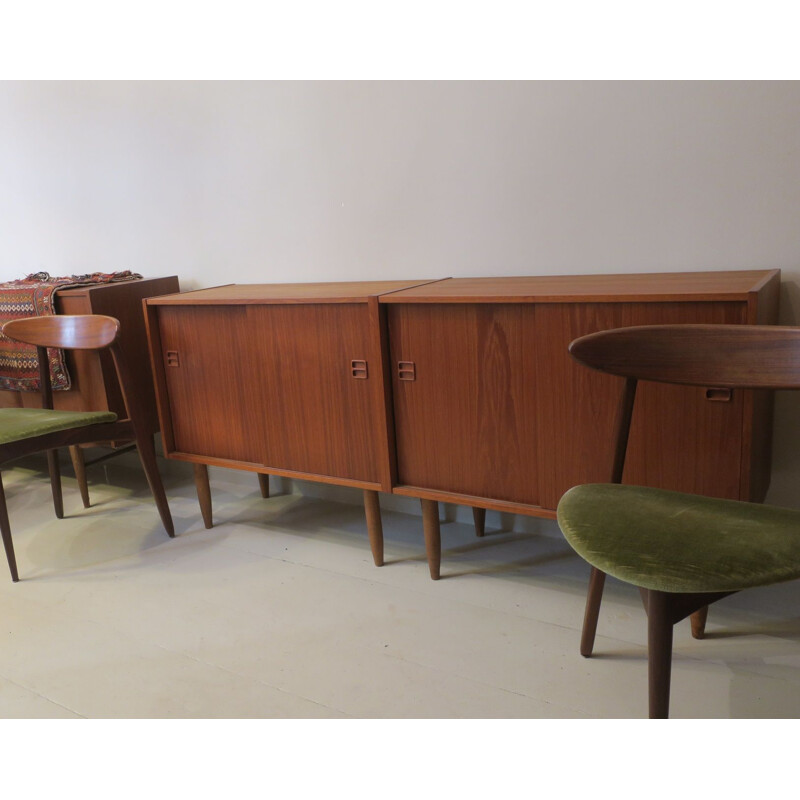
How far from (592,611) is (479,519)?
0.71 metres

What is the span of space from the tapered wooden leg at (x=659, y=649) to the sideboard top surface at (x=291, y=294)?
3.51 ft

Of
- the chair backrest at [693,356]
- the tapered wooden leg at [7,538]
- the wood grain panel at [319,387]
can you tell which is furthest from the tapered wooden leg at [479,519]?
the tapered wooden leg at [7,538]

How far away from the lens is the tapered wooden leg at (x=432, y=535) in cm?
203

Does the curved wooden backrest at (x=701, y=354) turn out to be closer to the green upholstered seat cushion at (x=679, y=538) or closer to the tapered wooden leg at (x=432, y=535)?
the green upholstered seat cushion at (x=679, y=538)

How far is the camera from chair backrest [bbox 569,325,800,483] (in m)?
1.26

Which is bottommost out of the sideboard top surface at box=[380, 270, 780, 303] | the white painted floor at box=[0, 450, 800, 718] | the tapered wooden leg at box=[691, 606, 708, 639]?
the white painted floor at box=[0, 450, 800, 718]

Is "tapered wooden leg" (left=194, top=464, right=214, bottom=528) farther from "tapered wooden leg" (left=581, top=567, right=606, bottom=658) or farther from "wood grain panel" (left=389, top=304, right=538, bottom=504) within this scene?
"tapered wooden leg" (left=581, top=567, right=606, bottom=658)

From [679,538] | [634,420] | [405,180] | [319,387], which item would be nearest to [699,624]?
[634,420]

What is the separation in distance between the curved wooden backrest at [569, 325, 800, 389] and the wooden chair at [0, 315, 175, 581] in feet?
5.03

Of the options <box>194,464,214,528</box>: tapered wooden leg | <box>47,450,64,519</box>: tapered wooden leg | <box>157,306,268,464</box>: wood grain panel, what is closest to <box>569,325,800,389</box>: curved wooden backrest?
<box>157,306,268,464</box>: wood grain panel

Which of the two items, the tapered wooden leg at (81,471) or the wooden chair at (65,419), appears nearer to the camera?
the wooden chair at (65,419)

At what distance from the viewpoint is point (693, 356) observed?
1354mm

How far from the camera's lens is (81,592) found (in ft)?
7.00

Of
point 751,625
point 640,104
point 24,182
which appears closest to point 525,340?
point 640,104
